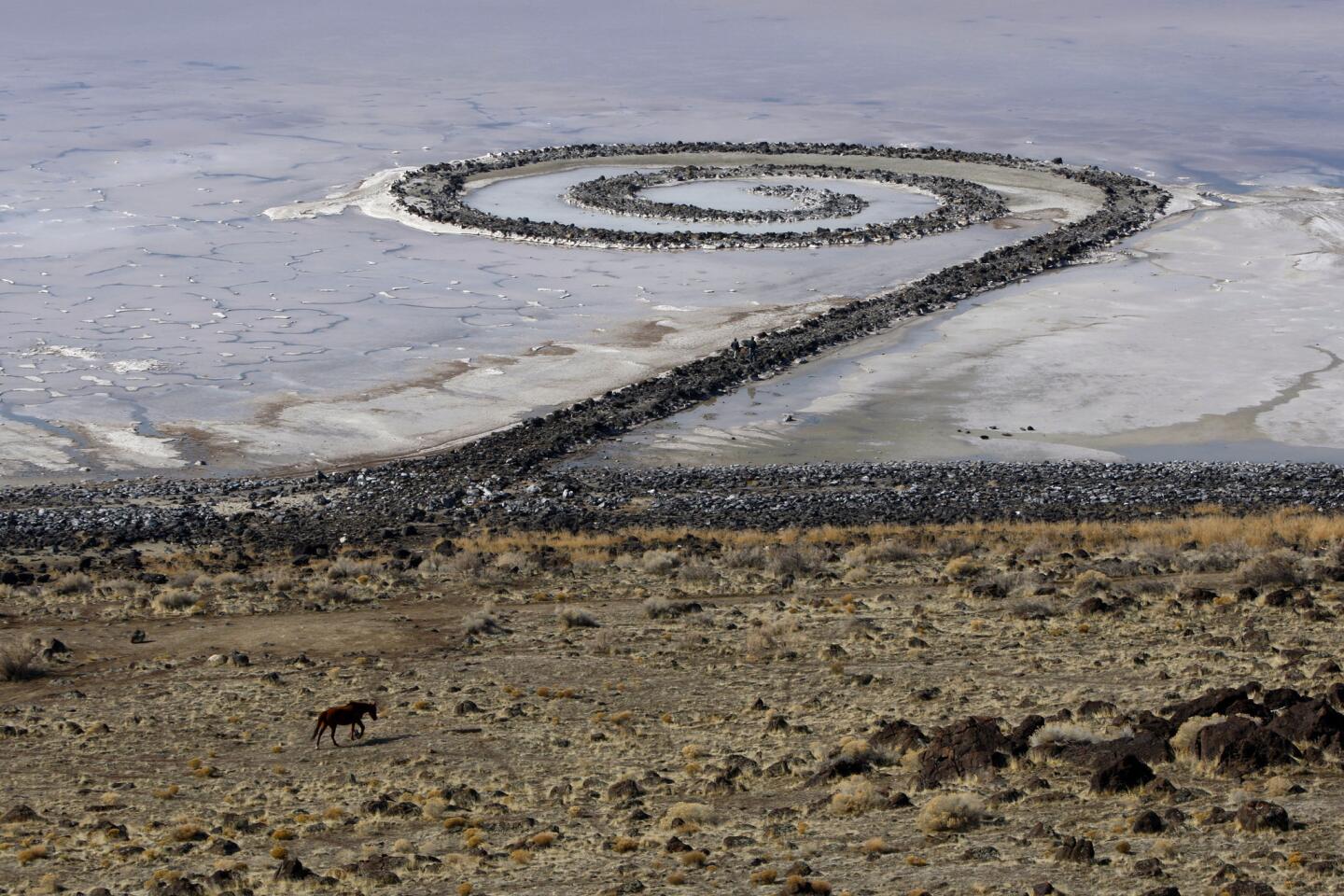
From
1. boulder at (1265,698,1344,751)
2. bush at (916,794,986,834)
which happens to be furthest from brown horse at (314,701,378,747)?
boulder at (1265,698,1344,751)

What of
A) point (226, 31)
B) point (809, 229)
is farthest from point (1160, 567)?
point (226, 31)

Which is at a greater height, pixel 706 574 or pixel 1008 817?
pixel 1008 817

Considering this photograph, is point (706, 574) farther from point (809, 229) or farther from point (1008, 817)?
point (809, 229)

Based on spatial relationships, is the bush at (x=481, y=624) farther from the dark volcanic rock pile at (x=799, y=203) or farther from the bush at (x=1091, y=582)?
the dark volcanic rock pile at (x=799, y=203)

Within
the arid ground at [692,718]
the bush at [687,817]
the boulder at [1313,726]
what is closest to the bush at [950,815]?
the arid ground at [692,718]

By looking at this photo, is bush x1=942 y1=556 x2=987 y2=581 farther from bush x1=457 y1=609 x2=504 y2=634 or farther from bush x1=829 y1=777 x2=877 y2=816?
bush x1=829 y1=777 x2=877 y2=816

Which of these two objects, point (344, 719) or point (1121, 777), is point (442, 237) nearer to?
point (344, 719)
